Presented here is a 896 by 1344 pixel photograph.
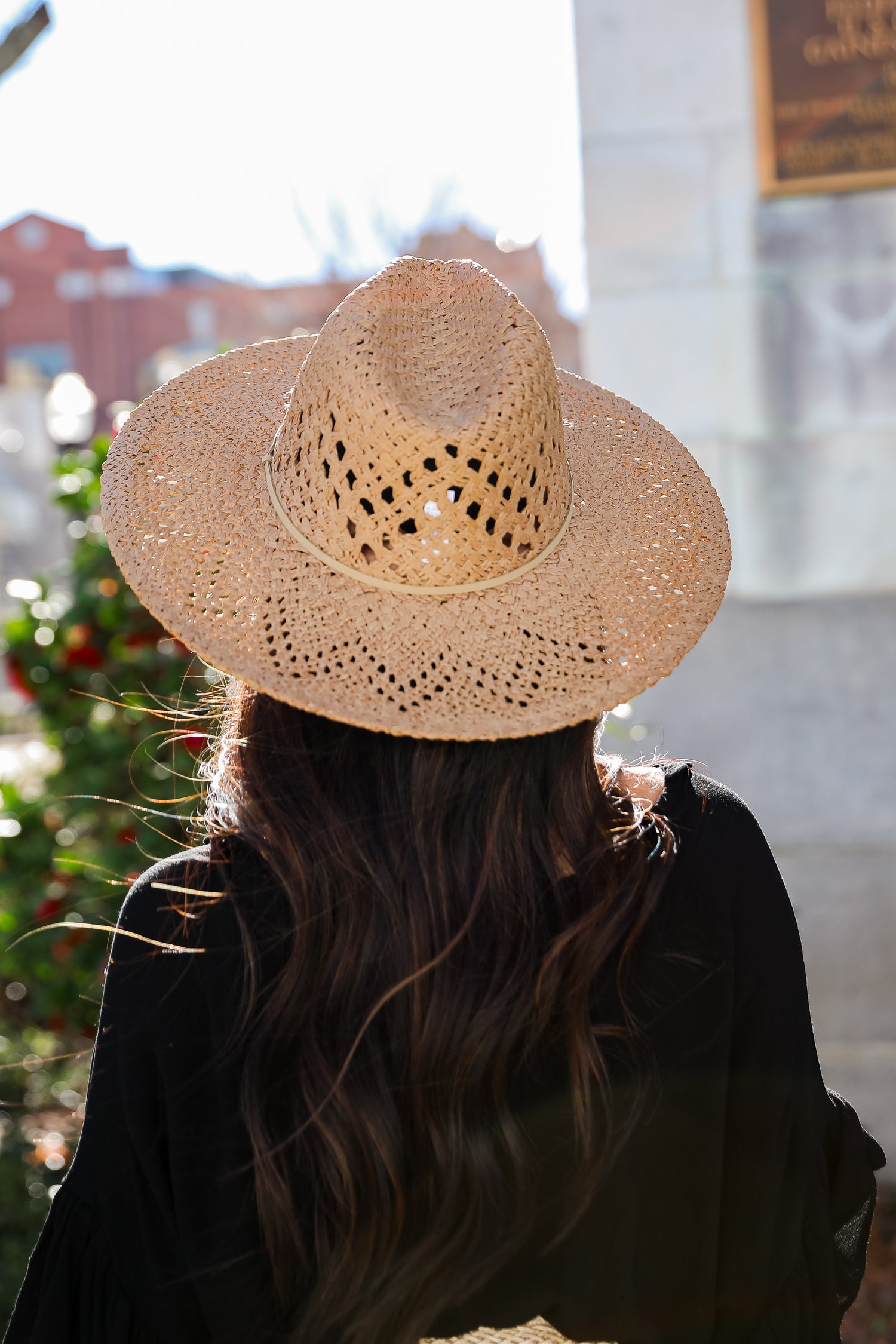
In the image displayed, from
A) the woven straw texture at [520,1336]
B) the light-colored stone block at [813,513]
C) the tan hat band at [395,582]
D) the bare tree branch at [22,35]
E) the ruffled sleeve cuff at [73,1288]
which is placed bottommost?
the woven straw texture at [520,1336]

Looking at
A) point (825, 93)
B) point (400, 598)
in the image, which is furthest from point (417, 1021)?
point (825, 93)

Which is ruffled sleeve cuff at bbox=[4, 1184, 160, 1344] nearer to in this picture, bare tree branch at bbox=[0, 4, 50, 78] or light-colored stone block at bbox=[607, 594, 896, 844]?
light-colored stone block at bbox=[607, 594, 896, 844]

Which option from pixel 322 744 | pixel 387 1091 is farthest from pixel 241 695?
→ pixel 387 1091

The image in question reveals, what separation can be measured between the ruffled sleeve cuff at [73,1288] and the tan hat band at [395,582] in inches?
29.4

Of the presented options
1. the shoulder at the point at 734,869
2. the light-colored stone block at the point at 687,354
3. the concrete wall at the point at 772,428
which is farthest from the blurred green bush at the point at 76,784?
the shoulder at the point at 734,869

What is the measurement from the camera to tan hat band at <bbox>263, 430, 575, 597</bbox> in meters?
1.18

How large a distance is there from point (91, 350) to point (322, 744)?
31955 mm

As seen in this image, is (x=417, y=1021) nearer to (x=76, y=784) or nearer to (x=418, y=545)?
(x=418, y=545)

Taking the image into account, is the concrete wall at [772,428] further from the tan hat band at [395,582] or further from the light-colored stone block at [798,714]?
the tan hat band at [395,582]

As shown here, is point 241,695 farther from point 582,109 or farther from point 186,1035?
point 582,109

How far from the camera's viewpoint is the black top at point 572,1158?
114 cm

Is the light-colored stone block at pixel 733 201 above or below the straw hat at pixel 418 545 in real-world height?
above

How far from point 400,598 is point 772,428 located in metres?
2.28

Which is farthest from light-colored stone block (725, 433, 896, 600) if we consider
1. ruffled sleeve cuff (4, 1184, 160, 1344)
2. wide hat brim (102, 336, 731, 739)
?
ruffled sleeve cuff (4, 1184, 160, 1344)
